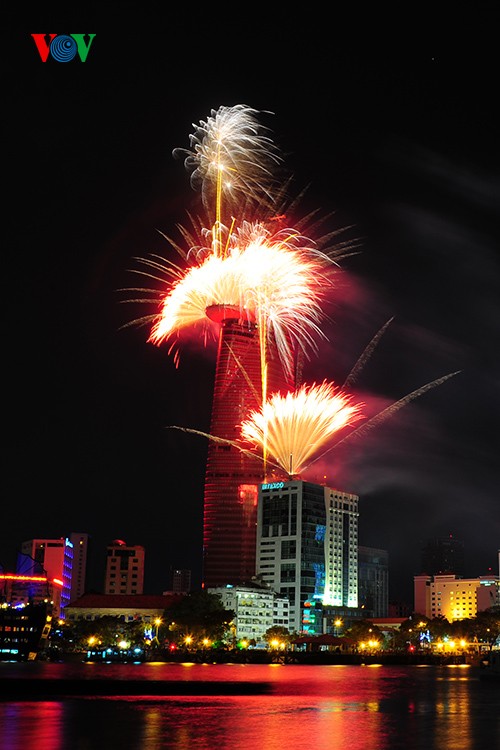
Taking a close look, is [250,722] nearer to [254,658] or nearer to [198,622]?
[254,658]

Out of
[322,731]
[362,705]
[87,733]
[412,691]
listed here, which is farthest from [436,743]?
[412,691]

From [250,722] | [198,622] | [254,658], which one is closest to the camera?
[250,722]

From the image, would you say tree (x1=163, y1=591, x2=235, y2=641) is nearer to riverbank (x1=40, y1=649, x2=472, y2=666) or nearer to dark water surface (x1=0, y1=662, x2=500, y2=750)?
riverbank (x1=40, y1=649, x2=472, y2=666)

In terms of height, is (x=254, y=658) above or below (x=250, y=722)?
above

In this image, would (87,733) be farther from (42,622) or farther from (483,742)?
(42,622)

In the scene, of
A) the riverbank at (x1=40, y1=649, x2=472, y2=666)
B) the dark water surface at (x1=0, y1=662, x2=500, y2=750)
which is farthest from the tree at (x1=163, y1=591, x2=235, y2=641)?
the dark water surface at (x1=0, y1=662, x2=500, y2=750)

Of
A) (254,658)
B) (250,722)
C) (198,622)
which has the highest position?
(198,622)

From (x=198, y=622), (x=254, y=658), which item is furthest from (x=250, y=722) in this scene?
(x=198, y=622)

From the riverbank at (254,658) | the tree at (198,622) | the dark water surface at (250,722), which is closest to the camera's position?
the dark water surface at (250,722)

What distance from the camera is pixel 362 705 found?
216ft

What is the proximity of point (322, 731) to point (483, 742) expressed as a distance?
25.5 ft

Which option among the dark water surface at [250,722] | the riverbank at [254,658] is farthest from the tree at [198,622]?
the dark water surface at [250,722]

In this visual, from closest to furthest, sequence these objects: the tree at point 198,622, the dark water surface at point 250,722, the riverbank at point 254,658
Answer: the dark water surface at point 250,722 → the riverbank at point 254,658 → the tree at point 198,622

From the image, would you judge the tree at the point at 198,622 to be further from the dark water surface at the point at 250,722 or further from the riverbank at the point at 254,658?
the dark water surface at the point at 250,722
